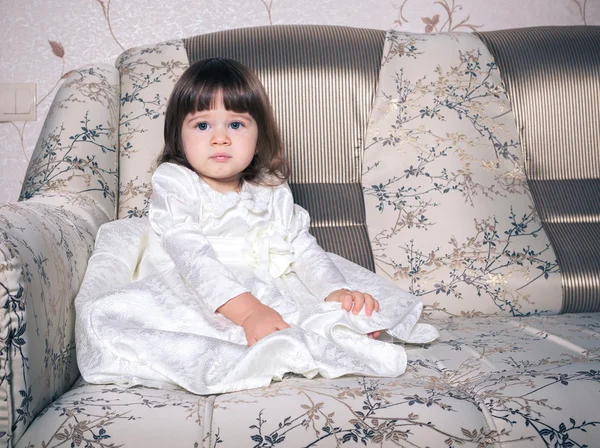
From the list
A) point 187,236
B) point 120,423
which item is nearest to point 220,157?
point 187,236

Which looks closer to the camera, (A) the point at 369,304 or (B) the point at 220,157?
(A) the point at 369,304

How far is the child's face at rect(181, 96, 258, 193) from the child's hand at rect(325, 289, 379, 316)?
34 cm

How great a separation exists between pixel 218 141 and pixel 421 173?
465mm

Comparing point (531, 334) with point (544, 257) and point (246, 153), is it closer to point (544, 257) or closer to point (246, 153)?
point (544, 257)

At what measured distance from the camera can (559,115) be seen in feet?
4.88

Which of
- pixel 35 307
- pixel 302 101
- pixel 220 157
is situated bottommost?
pixel 35 307

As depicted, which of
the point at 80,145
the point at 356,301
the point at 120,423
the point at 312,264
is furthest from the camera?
the point at 80,145

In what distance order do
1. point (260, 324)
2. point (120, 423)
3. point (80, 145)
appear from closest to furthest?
point (120, 423), point (260, 324), point (80, 145)

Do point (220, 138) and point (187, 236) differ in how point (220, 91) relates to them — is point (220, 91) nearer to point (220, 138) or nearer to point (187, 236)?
point (220, 138)

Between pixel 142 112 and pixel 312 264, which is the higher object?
pixel 142 112

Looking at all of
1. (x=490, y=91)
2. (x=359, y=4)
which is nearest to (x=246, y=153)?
(x=490, y=91)

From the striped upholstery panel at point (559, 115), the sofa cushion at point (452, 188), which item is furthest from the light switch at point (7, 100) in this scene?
the striped upholstery panel at point (559, 115)

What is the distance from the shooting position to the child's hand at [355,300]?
1035 mm

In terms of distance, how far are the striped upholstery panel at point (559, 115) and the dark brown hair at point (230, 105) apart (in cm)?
57
